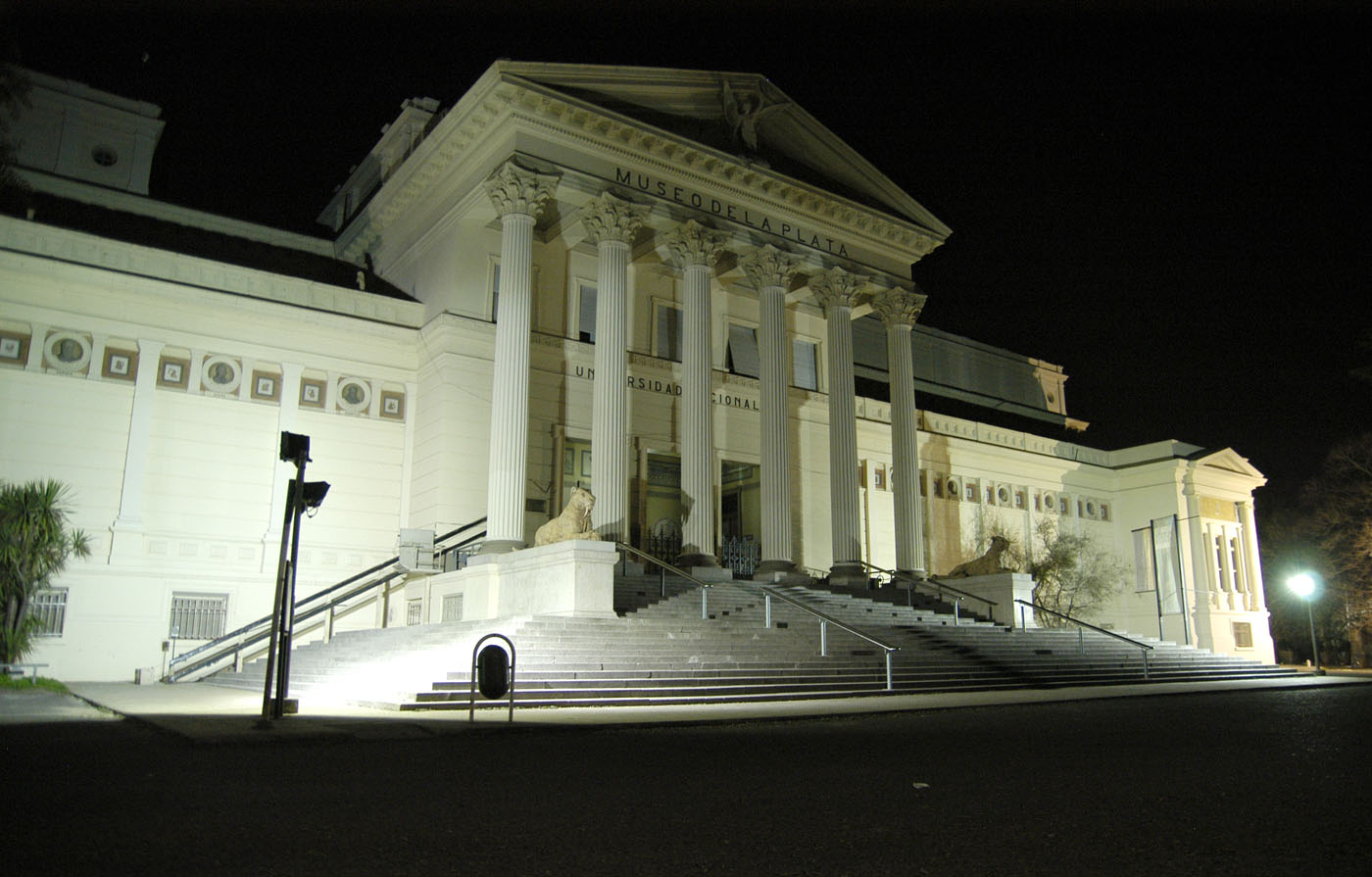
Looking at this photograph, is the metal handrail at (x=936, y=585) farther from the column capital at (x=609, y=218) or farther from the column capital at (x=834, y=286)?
the column capital at (x=609, y=218)

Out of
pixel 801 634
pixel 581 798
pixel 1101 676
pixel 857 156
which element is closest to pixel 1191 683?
pixel 1101 676

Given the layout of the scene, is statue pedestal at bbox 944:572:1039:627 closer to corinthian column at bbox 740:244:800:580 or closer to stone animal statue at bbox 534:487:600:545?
corinthian column at bbox 740:244:800:580

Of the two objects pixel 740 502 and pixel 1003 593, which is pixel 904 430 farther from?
pixel 1003 593

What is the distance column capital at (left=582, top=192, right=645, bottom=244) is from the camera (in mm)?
25969

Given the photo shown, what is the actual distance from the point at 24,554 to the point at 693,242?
684 inches

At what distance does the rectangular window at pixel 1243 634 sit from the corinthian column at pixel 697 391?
29.9 metres

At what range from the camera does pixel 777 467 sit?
27.5 meters

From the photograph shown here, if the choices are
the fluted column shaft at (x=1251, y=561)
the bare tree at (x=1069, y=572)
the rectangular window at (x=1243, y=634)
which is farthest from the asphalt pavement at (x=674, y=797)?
the fluted column shaft at (x=1251, y=561)

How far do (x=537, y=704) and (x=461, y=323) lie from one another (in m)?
14.7

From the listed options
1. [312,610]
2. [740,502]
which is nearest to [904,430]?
[740,502]

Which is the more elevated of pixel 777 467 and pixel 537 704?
pixel 777 467

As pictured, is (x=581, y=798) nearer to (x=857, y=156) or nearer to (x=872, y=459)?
(x=857, y=156)

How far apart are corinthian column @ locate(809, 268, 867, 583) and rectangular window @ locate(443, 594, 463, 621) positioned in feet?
35.7

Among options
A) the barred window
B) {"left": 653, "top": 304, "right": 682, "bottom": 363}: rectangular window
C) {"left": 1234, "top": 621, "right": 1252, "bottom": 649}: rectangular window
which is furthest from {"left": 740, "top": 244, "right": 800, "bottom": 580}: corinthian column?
{"left": 1234, "top": 621, "right": 1252, "bottom": 649}: rectangular window
